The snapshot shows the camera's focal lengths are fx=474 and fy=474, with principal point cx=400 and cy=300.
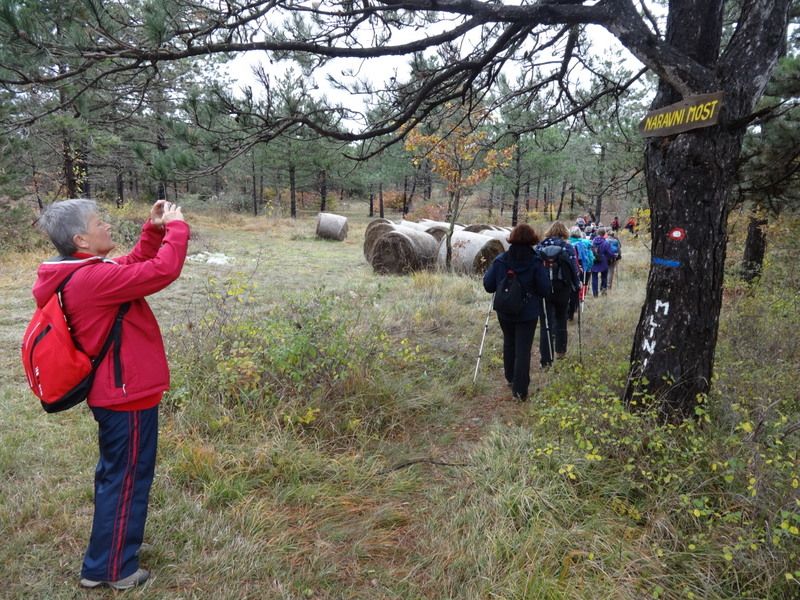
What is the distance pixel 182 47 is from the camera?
3.57m

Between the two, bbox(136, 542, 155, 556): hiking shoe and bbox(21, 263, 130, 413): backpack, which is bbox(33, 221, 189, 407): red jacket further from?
bbox(136, 542, 155, 556): hiking shoe

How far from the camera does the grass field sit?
2404 mm

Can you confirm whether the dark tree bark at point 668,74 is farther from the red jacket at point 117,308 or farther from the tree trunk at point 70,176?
the tree trunk at point 70,176

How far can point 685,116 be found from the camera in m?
3.09

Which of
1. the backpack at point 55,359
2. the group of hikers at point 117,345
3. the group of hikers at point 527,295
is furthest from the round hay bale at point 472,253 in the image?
the backpack at point 55,359

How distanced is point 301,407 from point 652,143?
339cm

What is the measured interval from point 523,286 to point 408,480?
7.23 feet

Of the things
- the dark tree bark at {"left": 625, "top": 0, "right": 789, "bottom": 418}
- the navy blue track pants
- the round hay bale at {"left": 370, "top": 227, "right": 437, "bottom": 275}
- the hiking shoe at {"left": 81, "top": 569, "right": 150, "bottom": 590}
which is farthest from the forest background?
the round hay bale at {"left": 370, "top": 227, "right": 437, "bottom": 275}

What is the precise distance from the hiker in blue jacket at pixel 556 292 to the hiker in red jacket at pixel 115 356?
175 inches

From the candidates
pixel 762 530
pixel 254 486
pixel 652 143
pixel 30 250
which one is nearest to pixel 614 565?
pixel 762 530

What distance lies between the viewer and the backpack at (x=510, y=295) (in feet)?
15.0

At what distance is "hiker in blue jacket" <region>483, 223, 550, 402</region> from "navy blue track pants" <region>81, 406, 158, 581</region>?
11.1ft

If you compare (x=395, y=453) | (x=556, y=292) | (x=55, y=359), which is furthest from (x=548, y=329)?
(x=55, y=359)

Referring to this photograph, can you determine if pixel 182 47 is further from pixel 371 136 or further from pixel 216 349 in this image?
pixel 216 349
